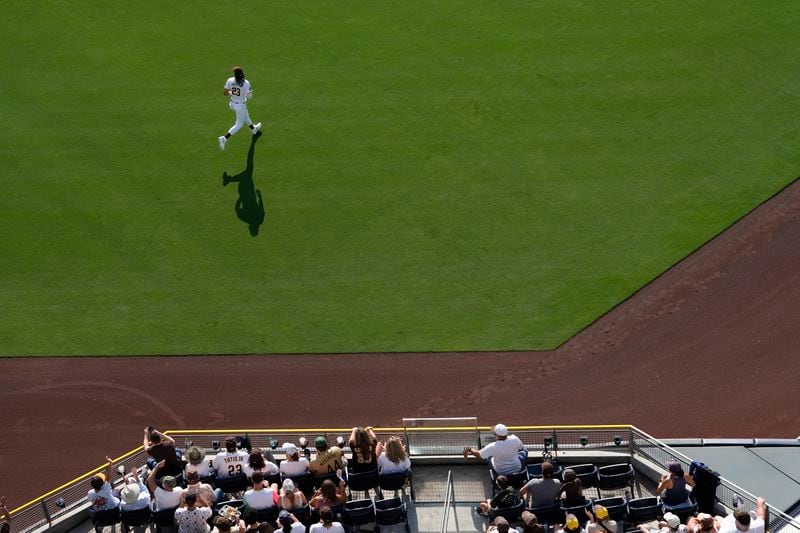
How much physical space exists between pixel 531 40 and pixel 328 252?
796cm

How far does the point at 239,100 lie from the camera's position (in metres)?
22.7

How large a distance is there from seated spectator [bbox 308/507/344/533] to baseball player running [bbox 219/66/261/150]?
10.9 metres

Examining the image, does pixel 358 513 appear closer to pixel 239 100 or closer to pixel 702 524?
pixel 702 524

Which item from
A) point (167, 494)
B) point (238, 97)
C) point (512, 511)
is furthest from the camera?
point (238, 97)

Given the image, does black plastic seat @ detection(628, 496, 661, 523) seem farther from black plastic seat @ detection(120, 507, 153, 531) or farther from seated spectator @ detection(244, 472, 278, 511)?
black plastic seat @ detection(120, 507, 153, 531)

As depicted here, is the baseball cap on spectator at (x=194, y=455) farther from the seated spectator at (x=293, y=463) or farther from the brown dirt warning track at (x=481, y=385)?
the brown dirt warning track at (x=481, y=385)

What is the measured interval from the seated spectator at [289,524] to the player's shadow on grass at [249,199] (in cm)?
860

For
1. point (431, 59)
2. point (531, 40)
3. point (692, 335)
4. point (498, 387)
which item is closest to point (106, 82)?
point (431, 59)

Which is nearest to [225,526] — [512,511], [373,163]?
[512,511]

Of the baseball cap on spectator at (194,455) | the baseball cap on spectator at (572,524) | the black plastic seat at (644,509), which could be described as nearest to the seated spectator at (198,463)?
the baseball cap on spectator at (194,455)

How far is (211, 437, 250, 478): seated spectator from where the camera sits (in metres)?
15.8

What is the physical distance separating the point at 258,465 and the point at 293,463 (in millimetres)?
616

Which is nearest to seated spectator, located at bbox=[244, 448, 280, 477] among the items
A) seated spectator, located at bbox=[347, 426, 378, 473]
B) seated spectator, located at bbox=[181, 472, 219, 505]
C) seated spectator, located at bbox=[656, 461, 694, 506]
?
seated spectator, located at bbox=[181, 472, 219, 505]

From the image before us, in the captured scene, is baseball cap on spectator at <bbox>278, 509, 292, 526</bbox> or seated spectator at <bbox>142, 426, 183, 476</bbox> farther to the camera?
seated spectator at <bbox>142, 426, 183, 476</bbox>
